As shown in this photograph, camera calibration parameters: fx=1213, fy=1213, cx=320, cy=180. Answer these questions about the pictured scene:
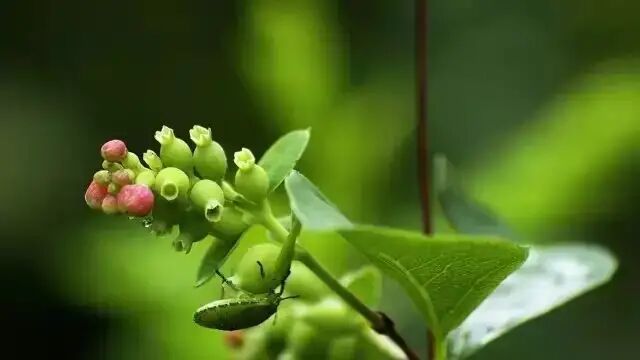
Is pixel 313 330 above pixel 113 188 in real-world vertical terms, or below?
below

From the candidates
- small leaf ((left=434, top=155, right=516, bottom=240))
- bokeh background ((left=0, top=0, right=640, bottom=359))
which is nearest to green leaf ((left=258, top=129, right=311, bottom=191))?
small leaf ((left=434, top=155, right=516, bottom=240))

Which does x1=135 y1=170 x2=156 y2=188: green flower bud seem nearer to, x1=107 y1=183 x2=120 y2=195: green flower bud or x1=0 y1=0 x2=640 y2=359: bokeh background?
x1=107 y1=183 x2=120 y2=195: green flower bud

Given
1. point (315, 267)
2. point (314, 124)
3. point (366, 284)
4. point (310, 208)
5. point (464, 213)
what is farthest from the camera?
point (314, 124)

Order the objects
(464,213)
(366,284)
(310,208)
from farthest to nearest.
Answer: (464,213) → (366,284) → (310,208)

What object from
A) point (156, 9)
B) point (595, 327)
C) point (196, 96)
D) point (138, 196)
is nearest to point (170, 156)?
point (138, 196)

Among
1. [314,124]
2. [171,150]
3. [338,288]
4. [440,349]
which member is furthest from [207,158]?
[314,124]

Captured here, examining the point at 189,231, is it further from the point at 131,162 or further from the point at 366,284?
the point at 366,284
